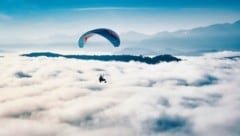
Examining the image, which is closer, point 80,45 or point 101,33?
point 101,33

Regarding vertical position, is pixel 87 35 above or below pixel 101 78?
above

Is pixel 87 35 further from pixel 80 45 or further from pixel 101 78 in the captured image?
pixel 101 78

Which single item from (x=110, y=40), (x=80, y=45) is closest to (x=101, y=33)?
(x=110, y=40)

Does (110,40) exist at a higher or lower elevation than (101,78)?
higher

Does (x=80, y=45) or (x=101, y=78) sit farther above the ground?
(x=80, y=45)

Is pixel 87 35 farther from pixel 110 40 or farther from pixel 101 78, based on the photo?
pixel 101 78

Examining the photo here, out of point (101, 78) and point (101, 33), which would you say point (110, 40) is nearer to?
point (101, 33)

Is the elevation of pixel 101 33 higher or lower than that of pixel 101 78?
higher
